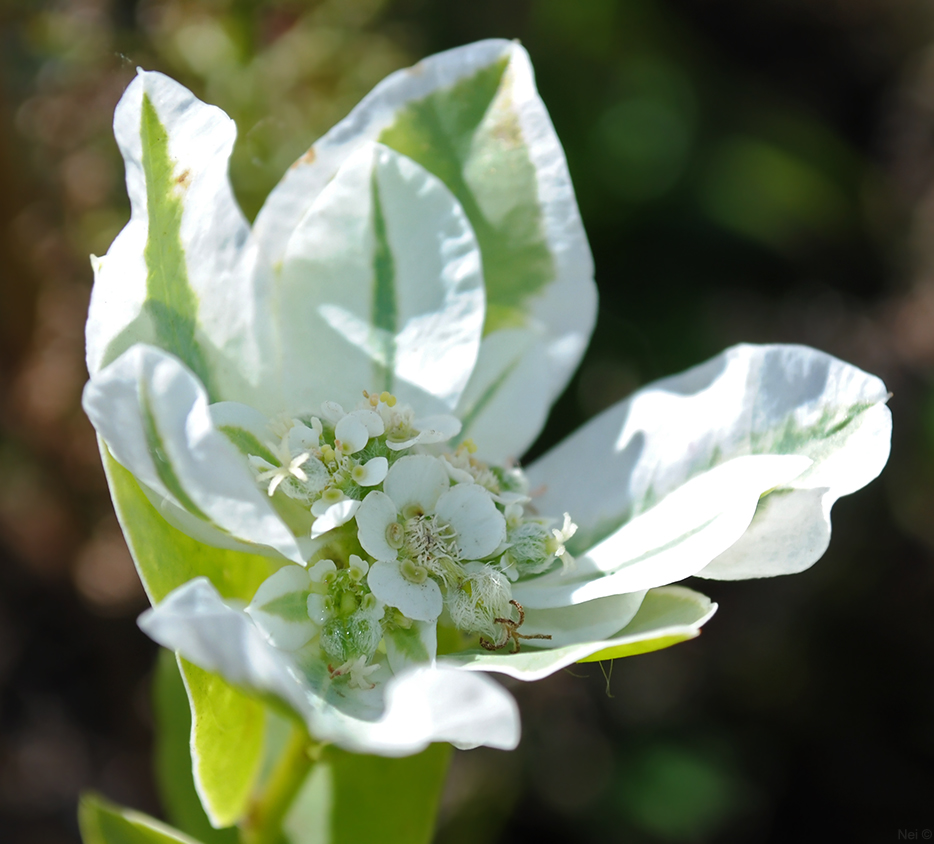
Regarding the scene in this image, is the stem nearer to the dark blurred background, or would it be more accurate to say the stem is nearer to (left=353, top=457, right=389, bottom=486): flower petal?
(left=353, top=457, right=389, bottom=486): flower petal

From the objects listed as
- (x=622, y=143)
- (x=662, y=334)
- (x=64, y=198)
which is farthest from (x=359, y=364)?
(x=622, y=143)

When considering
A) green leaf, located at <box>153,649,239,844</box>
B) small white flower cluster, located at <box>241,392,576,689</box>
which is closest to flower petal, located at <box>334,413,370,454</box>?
small white flower cluster, located at <box>241,392,576,689</box>

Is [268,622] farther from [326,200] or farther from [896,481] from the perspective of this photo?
[896,481]

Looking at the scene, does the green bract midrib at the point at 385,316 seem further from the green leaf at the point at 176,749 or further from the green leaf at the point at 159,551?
the green leaf at the point at 176,749

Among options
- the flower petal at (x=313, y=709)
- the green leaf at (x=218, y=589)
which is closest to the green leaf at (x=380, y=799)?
the green leaf at (x=218, y=589)

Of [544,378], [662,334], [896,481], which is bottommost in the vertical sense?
[896,481]

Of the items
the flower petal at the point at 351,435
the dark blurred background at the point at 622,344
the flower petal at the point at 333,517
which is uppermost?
the flower petal at the point at 351,435

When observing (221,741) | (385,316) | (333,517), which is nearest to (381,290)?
(385,316)
